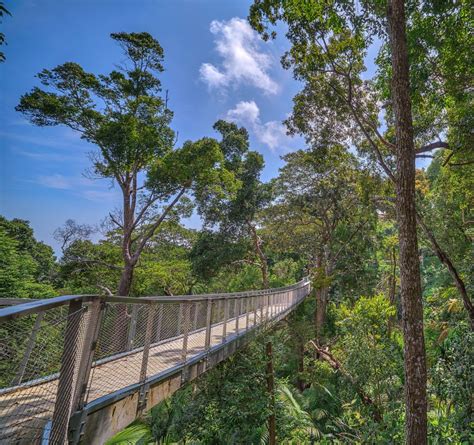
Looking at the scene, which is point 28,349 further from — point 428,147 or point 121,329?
point 428,147

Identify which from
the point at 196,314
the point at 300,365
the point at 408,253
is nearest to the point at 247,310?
the point at 196,314

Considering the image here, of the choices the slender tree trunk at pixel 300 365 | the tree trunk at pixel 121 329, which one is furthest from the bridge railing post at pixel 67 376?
the slender tree trunk at pixel 300 365

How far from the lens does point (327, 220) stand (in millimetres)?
14812

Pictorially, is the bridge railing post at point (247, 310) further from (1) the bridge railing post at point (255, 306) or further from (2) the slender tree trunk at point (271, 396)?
(2) the slender tree trunk at point (271, 396)

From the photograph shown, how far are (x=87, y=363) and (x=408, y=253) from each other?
417 centimetres

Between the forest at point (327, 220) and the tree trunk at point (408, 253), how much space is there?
0.06 feet

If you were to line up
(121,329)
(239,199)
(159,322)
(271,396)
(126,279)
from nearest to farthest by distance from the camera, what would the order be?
(121,329), (159,322), (271,396), (126,279), (239,199)

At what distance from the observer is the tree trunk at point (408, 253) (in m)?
3.72

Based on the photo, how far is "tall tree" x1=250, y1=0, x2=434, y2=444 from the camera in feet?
12.8

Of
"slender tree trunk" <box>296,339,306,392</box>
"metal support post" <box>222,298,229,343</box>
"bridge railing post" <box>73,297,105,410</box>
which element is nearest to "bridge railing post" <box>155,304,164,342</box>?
"bridge railing post" <box>73,297,105,410</box>

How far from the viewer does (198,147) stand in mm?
10297

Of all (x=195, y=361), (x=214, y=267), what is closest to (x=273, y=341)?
(x=195, y=361)

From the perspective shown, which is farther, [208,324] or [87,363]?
[208,324]

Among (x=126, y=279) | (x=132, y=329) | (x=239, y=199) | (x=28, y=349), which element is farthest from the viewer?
(x=239, y=199)
